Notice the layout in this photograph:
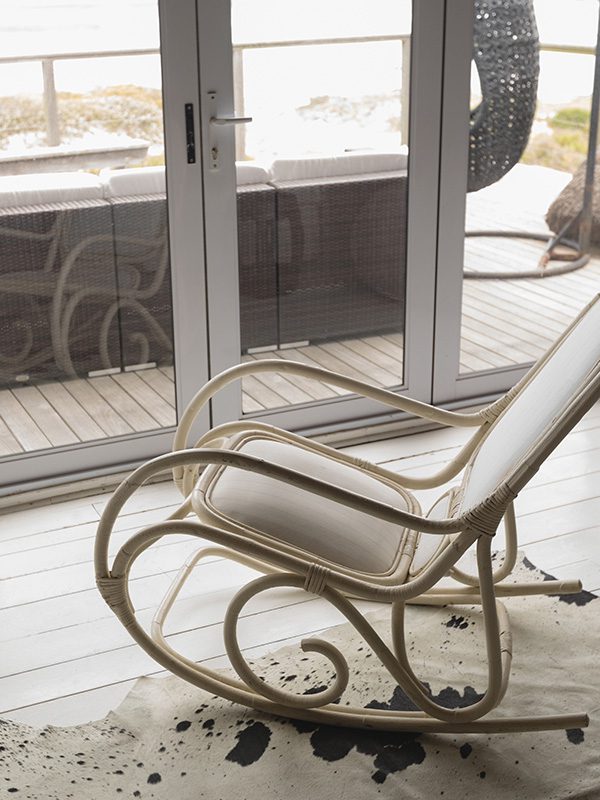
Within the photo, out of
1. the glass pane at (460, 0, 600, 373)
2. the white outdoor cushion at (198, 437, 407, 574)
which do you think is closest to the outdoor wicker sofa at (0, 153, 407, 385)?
the glass pane at (460, 0, 600, 373)

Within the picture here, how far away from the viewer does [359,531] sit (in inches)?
93.9

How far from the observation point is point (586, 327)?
2.39 metres

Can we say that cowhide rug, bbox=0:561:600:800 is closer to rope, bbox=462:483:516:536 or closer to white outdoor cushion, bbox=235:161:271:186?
rope, bbox=462:483:516:536

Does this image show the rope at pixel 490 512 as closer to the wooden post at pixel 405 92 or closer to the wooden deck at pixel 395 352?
the wooden deck at pixel 395 352

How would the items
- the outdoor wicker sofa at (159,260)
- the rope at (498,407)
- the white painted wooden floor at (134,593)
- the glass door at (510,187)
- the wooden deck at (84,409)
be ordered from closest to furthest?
the white painted wooden floor at (134,593) → the rope at (498,407) → the outdoor wicker sofa at (159,260) → the wooden deck at (84,409) → the glass door at (510,187)

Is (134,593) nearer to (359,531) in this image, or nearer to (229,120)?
(359,531)

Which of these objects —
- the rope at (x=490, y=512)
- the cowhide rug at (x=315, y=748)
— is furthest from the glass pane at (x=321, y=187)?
the rope at (x=490, y=512)

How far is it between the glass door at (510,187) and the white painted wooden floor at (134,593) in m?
0.58

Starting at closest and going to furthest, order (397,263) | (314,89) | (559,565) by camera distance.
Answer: (559,565) < (314,89) < (397,263)

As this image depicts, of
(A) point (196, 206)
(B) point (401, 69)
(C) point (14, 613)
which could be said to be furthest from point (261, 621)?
(B) point (401, 69)

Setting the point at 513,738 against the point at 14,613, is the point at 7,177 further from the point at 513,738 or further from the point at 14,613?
the point at 513,738

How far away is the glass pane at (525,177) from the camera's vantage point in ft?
12.2

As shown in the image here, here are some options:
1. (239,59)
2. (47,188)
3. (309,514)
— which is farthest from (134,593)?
(239,59)

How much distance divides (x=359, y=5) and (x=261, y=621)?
1.95m
